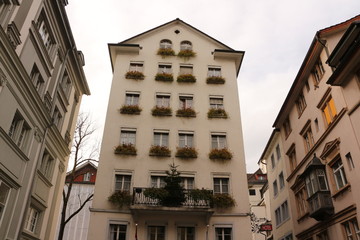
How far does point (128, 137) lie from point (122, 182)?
3.79 metres

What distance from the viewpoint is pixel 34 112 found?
17125mm

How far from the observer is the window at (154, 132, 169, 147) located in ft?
80.4

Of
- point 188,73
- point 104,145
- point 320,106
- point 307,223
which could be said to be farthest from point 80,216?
point 320,106

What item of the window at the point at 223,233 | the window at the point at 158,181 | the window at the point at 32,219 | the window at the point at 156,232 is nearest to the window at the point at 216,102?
the window at the point at 158,181

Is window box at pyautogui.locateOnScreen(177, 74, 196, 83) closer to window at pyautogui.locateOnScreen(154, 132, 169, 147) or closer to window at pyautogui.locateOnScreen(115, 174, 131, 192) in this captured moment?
window at pyautogui.locateOnScreen(154, 132, 169, 147)

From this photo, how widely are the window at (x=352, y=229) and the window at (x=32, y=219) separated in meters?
18.2

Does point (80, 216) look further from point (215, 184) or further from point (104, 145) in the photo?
point (215, 184)

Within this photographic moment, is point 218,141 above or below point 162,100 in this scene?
below

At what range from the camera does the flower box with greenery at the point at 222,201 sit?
21592 millimetres

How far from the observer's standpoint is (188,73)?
93.6 feet

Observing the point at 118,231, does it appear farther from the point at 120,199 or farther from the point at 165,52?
the point at 165,52

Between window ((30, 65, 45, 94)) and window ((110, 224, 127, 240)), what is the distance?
1016 centimetres

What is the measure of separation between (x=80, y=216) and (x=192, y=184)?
27.4 meters

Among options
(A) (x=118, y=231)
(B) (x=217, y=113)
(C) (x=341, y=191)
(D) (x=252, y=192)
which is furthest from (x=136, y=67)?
(D) (x=252, y=192)
